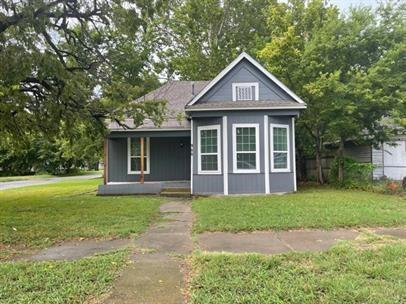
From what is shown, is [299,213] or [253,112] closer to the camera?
[299,213]

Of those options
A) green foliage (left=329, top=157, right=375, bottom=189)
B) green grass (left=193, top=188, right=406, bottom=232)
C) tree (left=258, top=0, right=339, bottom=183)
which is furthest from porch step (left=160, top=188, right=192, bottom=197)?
green foliage (left=329, top=157, right=375, bottom=189)

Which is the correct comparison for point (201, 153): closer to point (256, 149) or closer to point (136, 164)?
point (256, 149)

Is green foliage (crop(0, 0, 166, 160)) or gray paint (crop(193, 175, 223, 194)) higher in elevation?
green foliage (crop(0, 0, 166, 160))

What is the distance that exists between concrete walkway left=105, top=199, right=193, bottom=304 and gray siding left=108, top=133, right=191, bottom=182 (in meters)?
9.11

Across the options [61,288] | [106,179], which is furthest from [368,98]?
[61,288]

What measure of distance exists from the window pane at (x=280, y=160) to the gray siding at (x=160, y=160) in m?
4.84

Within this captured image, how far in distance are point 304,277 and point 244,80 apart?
1182cm

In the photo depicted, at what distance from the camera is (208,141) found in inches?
589

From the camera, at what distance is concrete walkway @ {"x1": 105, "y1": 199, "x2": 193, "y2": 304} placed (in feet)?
13.6

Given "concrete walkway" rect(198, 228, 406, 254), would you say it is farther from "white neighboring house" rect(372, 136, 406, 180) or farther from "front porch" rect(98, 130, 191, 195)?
"white neighboring house" rect(372, 136, 406, 180)

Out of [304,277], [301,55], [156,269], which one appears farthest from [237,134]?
[304,277]

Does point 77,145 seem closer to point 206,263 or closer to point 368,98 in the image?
point 368,98

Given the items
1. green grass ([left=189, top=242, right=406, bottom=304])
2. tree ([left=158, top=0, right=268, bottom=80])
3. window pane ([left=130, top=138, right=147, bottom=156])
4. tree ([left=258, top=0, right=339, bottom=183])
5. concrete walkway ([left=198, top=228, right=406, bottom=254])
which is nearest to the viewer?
green grass ([left=189, top=242, right=406, bottom=304])

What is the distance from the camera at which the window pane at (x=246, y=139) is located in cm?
1448
